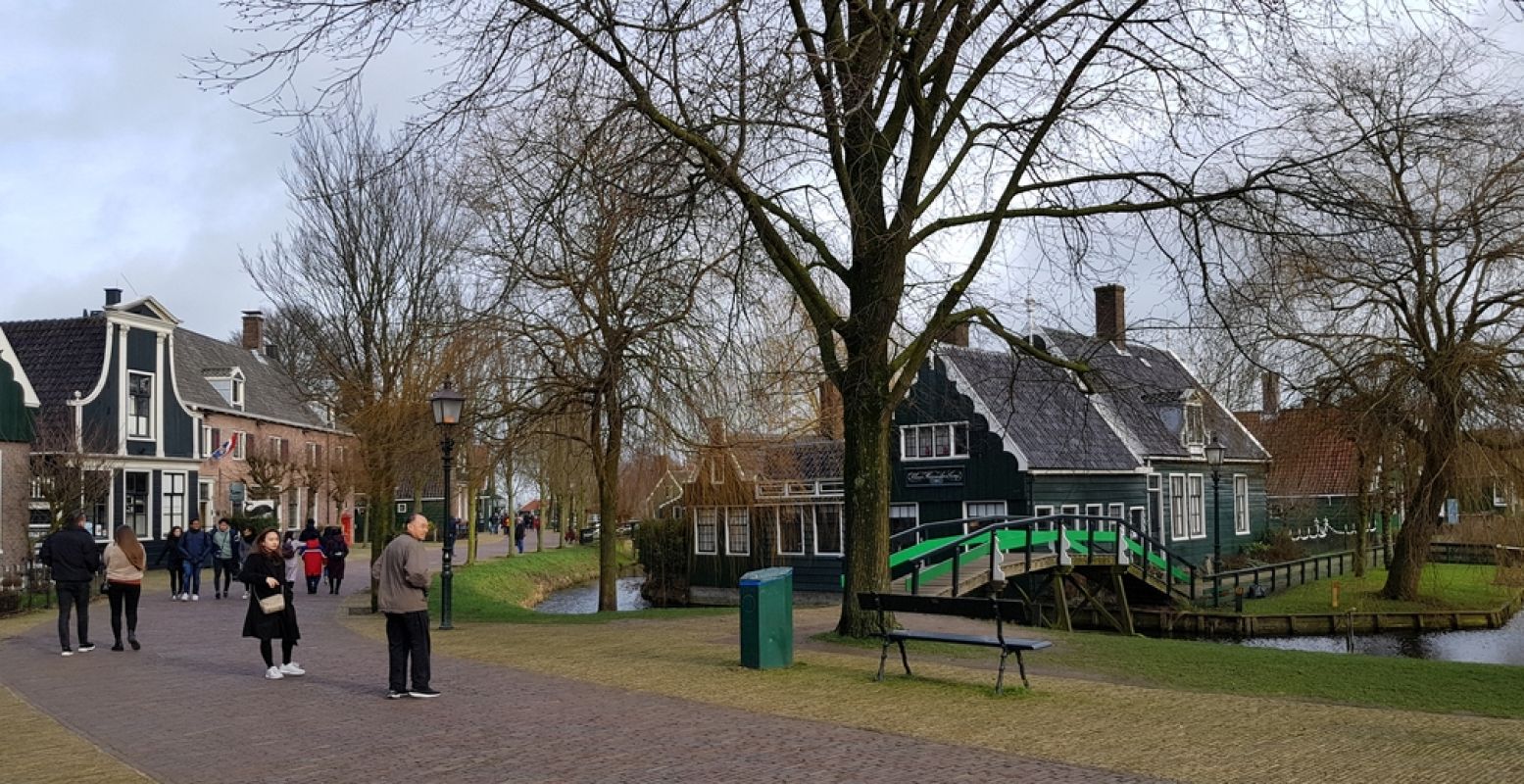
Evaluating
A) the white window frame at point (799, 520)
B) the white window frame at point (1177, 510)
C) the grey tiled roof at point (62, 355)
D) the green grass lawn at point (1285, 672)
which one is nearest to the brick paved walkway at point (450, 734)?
the green grass lawn at point (1285, 672)

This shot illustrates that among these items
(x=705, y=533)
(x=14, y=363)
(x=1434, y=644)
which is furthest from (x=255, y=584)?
(x=705, y=533)

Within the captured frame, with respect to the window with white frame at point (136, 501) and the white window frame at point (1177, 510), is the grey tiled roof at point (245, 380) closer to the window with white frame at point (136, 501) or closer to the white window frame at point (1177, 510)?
the window with white frame at point (136, 501)

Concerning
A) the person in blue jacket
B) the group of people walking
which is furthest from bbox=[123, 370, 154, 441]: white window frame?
the person in blue jacket

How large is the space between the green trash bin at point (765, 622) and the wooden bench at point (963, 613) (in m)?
0.92

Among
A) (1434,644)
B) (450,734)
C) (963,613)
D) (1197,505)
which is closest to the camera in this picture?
(450,734)

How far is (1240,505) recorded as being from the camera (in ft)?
150

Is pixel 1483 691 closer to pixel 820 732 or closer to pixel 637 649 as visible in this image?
pixel 820 732

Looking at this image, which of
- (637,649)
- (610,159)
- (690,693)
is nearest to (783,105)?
(610,159)

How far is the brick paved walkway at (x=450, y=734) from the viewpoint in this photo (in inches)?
325

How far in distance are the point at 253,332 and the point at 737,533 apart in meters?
31.6

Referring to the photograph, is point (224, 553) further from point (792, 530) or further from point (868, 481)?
point (868, 481)

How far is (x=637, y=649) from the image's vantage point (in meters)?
15.2

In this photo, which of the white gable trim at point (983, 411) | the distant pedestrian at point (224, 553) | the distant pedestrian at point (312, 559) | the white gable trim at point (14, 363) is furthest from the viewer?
the white gable trim at point (983, 411)

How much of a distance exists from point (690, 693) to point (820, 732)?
7.43ft
